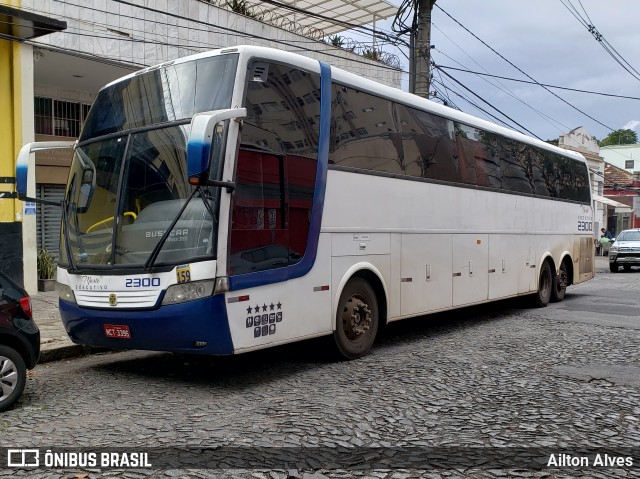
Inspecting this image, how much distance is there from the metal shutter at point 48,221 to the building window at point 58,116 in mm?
1381

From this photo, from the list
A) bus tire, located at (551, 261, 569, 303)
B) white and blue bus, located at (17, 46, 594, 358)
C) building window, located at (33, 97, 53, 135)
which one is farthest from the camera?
building window, located at (33, 97, 53, 135)

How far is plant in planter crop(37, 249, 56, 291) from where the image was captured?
1300 cm

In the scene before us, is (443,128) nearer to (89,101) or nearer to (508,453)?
(508,453)

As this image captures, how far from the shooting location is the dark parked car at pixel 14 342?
546 cm

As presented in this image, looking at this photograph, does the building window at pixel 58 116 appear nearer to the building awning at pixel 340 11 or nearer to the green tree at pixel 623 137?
the building awning at pixel 340 11

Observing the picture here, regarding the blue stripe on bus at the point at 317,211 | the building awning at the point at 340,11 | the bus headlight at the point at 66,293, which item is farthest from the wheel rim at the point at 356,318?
the building awning at the point at 340,11

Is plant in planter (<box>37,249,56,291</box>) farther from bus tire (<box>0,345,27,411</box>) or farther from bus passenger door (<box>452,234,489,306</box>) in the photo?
bus passenger door (<box>452,234,489,306</box>)

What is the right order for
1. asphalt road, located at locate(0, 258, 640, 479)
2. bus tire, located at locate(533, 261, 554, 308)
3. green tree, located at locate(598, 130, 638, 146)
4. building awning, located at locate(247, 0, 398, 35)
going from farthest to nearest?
1. green tree, located at locate(598, 130, 638, 146)
2. building awning, located at locate(247, 0, 398, 35)
3. bus tire, located at locate(533, 261, 554, 308)
4. asphalt road, located at locate(0, 258, 640, 479)

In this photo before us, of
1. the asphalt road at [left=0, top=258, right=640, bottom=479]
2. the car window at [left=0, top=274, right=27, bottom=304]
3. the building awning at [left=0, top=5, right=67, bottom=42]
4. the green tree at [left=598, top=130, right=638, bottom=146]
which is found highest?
the green tree at [left=598, top=130, right=638, bottom=146]

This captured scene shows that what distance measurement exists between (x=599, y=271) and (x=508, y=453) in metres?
23.7

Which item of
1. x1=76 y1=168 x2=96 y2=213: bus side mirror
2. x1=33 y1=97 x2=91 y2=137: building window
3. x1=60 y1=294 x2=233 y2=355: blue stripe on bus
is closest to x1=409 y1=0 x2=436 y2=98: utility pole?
x1=33 y1=97 x2=91 y2=137: building window

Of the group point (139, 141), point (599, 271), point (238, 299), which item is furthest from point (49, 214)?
point (599, 271)

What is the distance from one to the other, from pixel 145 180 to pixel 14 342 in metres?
1.93

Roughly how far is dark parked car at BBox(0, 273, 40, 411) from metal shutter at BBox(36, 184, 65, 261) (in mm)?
9356
